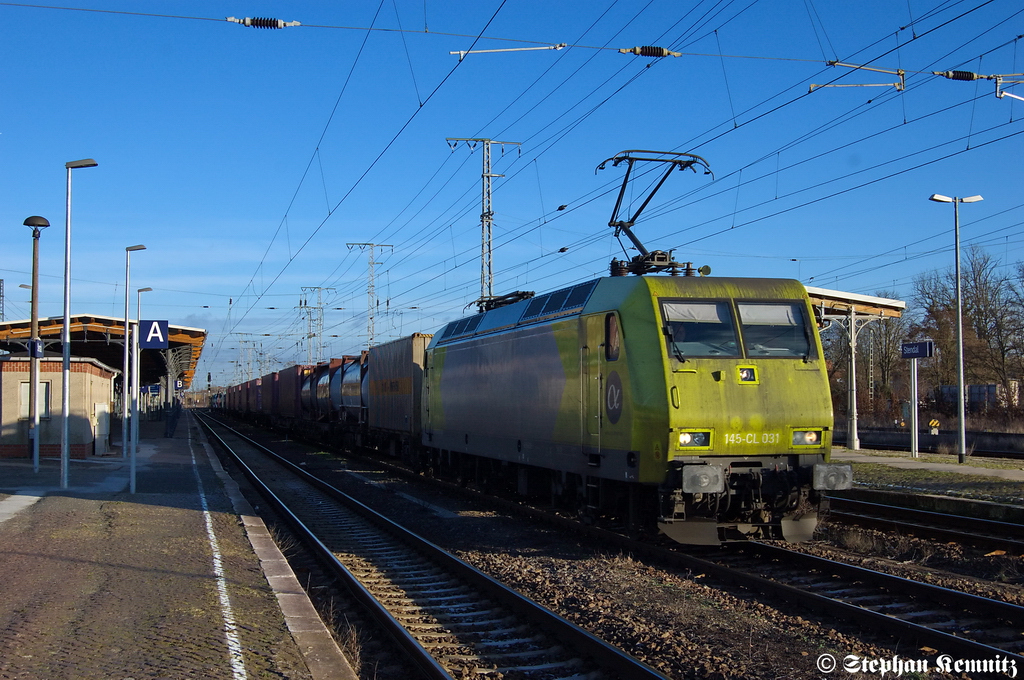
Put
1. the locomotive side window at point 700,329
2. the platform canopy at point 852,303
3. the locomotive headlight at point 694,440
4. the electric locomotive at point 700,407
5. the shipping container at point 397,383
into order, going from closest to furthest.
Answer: the locomotive headlight at point 694,440 → the electric locomotive at point 700,407 → the locomotive side window at point 700,329 → the shipping container at point 397,383 → the platform canopy at point 852,303

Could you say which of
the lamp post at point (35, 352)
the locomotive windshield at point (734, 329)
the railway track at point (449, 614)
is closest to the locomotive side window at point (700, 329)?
the locomotive windshield at point (734, 329)

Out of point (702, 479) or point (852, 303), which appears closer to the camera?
point (702, 479)

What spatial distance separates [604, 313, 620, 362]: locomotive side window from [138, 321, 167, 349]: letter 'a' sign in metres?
9.20

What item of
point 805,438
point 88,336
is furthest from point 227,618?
point 88,336

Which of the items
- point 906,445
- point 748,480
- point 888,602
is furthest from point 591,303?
point 906,445

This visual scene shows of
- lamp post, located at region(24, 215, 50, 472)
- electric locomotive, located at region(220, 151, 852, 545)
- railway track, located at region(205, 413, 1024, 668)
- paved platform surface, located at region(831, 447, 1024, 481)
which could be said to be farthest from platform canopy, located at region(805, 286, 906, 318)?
lamp post, located at region(24, 215, 50, 472)

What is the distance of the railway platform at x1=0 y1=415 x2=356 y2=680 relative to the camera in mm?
5887

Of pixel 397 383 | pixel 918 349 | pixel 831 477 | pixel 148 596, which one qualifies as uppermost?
pixel 918 349

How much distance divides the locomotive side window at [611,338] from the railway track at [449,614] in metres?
3.06

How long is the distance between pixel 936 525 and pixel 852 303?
16.3m

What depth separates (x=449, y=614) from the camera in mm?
8227

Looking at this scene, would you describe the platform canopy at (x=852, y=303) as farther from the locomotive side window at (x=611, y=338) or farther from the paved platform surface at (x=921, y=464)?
the locomotive side window at (x=611, y=338)

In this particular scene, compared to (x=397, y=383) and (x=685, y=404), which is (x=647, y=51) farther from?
(x=397, y=383)

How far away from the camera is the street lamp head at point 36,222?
2025 cm
